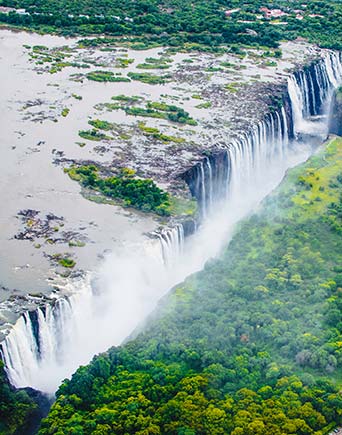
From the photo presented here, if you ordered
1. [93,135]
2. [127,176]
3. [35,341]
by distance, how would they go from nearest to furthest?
[35,341], [127,176], [93,135]

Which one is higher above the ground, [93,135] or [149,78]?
[149,78]

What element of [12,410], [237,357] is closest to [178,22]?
[237,357]

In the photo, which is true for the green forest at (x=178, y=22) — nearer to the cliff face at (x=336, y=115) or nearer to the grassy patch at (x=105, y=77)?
the grassy patch at (x=105, y=77)

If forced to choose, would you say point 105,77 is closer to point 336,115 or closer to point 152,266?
point 336,115

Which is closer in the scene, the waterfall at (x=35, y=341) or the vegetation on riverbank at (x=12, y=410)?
the vegetation on riverbank at (x=12, y=410)

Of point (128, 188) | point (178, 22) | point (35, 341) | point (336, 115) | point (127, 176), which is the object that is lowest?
point (35, 341)

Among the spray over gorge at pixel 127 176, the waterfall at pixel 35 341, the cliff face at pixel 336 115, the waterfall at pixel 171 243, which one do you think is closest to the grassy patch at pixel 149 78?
the spray over gorge at pixel 127 176
